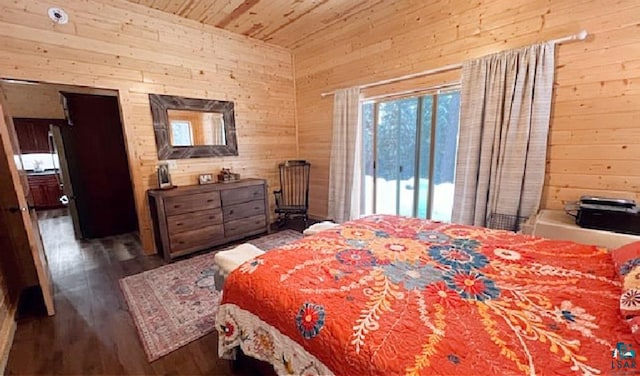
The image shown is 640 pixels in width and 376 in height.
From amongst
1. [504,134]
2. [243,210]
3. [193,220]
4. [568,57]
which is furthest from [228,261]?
[568,57]

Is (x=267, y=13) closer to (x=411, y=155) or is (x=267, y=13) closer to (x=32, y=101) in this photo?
(x=411, y=155)

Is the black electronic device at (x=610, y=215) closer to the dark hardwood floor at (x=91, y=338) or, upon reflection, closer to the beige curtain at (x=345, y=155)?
the beige curtain at (x=345, y=155)

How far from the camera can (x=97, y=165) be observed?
407 cm

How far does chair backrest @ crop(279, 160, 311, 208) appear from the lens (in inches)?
183

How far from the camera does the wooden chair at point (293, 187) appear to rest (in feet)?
14.7

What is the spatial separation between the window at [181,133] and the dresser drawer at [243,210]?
105cm

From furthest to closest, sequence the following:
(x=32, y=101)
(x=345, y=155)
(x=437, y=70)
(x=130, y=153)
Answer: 1. (x=32, y=101)
2. (x=345, y=155)
3. (x=130, y=153)
4. (x=437, y=70)

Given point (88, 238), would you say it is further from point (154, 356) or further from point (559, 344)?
point (559, 344)

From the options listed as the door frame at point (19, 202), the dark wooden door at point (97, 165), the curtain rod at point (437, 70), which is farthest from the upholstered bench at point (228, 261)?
the dark wooden door at point (97, 165)

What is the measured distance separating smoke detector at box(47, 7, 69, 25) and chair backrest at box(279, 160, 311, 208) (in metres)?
2.98

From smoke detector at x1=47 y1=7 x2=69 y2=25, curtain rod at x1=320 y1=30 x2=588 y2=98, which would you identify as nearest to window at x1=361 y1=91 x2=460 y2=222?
curtain rod at x1=320 y1=30 x2=588 y2=98

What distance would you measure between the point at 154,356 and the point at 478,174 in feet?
10.4

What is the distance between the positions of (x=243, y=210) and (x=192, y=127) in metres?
1.33

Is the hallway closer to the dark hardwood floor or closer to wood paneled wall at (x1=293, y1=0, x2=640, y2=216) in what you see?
the dark hardwood floor
